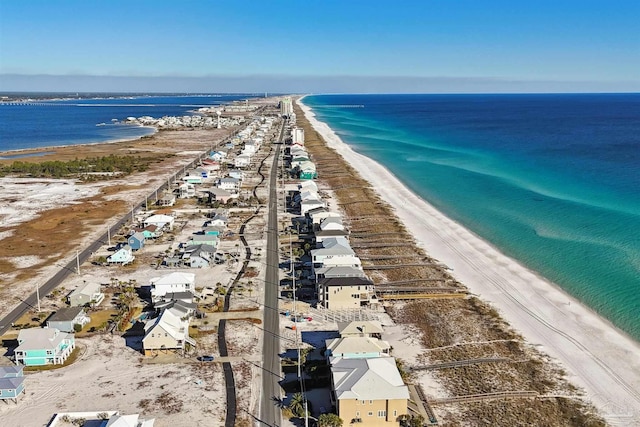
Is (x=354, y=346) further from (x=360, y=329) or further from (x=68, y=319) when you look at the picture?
(x=68, y=319)

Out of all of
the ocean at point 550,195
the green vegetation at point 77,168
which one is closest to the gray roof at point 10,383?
the ocean at point 550,195

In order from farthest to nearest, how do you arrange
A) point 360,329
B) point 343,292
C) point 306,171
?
point 306,171 < point 343,292 < point 360,329

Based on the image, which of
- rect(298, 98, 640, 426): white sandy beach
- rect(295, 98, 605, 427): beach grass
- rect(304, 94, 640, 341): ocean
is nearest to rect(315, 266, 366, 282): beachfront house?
rect(295, 98, 605, 427): beach grass

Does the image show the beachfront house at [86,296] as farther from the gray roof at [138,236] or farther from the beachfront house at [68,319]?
the gray roof at [138,236]

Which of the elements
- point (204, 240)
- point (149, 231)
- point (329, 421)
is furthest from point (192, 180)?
point (329, 421)

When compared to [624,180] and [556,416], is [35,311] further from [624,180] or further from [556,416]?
[624,180]

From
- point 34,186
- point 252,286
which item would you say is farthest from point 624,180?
point 34,186
